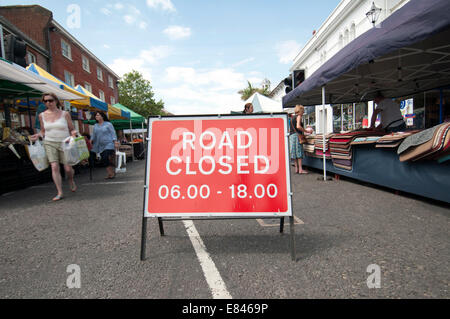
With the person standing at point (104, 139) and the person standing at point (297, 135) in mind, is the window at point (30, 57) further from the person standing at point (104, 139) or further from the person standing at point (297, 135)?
the person standing at point (297, 135)

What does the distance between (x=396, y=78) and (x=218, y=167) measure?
6563 mm

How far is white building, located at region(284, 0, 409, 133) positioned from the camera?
12470mm

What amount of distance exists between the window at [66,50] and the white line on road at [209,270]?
2434 centimetres

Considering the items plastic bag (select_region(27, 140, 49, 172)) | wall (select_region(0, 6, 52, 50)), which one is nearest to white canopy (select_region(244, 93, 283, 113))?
plastic bag (select_region(27, 140, 49, 172))

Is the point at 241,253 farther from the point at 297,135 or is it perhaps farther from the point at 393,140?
the point at 297,135

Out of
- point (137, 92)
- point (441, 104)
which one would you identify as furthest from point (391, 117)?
point (137, 92)

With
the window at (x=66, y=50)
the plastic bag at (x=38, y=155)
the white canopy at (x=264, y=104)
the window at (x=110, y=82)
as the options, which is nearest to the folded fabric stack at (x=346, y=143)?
the white canopy at (x=264, y=104)

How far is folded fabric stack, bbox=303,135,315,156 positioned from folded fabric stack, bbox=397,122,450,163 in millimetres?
3245

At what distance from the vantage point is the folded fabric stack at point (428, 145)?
10.3ft

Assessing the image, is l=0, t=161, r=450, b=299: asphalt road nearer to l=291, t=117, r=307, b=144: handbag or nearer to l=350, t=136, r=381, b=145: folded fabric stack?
l=350, t=136, r=381, b=145: folded fabric stack

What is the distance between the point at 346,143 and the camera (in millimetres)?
5266
